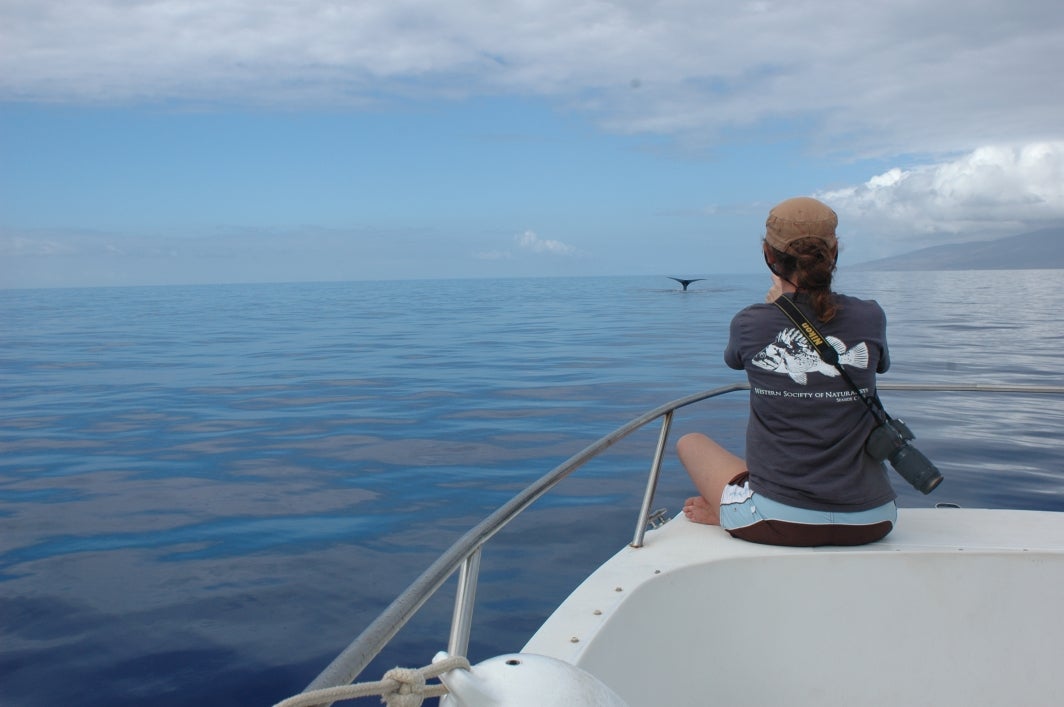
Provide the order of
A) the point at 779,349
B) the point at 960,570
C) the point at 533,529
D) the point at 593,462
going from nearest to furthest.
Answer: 1. the point at 960,570
2. the point at 779,349
3. the point at 533,529
4. the point at 593,462

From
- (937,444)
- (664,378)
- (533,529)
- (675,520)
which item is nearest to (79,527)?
(533,529)

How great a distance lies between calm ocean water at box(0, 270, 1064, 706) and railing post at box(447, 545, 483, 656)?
2396 mm

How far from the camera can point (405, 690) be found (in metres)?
0.94

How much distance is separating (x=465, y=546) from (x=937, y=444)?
7.17 metres

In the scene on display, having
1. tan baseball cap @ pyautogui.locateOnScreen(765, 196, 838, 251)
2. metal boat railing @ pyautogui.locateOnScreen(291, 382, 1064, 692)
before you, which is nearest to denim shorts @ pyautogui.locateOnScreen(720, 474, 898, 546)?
metal boat railing @ pyautogui.locateOnScreen(291, 382, 1064, 692)

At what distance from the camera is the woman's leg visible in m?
2.82

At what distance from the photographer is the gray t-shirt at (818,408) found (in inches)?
98.1

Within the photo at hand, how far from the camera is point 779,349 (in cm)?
254

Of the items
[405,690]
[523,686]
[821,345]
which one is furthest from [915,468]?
[405,690]

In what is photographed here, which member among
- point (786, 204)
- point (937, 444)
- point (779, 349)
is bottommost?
point (937, 444)

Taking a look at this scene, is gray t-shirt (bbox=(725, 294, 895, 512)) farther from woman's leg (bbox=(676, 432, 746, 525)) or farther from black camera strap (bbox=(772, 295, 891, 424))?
woman's leg (bbox=(676, 432, 746, 525))

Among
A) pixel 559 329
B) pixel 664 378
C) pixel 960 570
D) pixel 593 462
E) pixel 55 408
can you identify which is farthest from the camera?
pixel 559 329

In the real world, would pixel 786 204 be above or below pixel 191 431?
above

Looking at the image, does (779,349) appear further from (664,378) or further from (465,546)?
(664,378)
